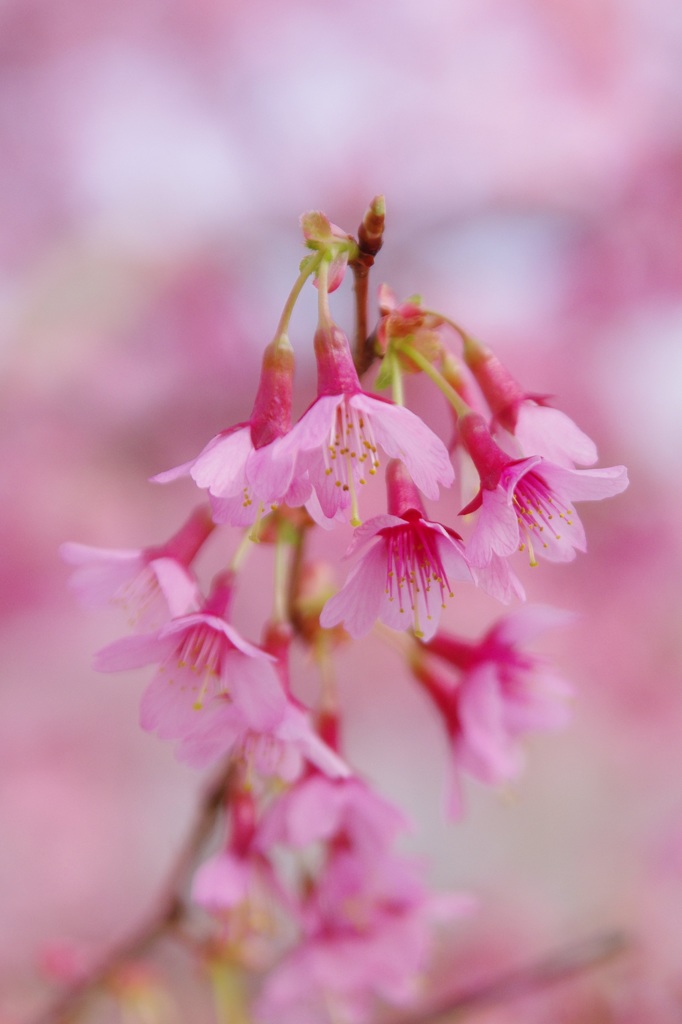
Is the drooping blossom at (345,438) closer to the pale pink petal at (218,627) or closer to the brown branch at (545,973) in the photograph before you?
the pale pink petal at (218,627)

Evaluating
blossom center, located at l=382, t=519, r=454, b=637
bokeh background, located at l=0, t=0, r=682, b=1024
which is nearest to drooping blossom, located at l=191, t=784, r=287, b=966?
blossom center, located at l=382, t=519, r=454, b=637

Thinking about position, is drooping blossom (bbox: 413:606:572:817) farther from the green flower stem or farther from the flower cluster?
the green flower stem

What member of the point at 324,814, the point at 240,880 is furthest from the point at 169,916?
the point at 324,814

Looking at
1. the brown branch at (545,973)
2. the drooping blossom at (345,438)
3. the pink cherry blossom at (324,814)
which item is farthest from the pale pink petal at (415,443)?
the brown branch at (545,973)

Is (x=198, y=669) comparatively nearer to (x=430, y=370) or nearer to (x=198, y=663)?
(x=198, y=663)

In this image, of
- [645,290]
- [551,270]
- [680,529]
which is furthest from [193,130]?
[680,529]

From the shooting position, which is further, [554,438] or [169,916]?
[169,916]
